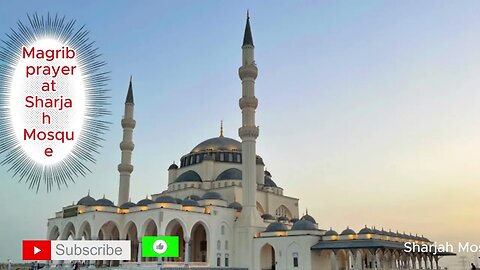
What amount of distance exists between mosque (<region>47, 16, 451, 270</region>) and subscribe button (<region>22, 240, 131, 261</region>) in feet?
44.6

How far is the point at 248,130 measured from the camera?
41.0 m

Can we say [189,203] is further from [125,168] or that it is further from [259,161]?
[259,161]

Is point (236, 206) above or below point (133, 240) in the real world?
above

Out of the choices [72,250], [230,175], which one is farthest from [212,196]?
[72,250]

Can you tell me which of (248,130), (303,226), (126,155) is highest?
(248,130)

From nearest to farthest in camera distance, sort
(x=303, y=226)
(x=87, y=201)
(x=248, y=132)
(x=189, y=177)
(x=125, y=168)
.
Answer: (x=303, y=226) < (x=248, y=132) < (x=87, y=201) < (x=125, y=168) < (x=189, y=177)

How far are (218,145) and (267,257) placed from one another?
16.1 metres

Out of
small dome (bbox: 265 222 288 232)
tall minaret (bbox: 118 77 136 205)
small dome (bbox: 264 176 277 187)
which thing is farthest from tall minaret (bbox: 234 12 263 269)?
tall minaret (bbox: 118 77 136 205)

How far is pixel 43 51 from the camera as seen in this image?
8.17 metres

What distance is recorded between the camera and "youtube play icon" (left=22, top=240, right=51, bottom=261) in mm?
18953

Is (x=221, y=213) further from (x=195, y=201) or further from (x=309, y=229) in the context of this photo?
(x=309, y=229)

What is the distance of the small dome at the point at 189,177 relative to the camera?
4938 cm

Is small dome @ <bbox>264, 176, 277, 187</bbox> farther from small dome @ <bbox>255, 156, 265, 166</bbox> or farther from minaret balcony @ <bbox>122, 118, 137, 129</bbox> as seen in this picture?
minaret balcony @ <bbox>122, 118, 137, 129</bbox>

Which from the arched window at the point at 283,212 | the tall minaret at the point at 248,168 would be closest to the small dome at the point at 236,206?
the tall minaret at the point at 248,168
